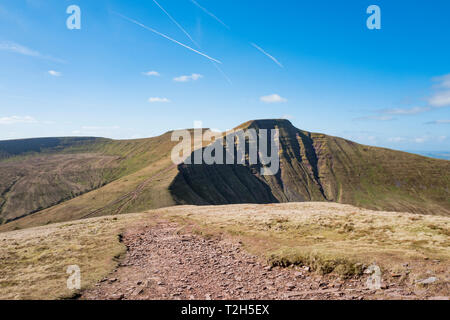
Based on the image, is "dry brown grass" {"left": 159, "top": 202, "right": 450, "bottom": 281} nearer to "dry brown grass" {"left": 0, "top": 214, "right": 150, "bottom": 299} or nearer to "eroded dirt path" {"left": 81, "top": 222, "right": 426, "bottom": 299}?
"eroded dirt path" {"left": 81, "top": 222, "right": 426, "bottom": 299}

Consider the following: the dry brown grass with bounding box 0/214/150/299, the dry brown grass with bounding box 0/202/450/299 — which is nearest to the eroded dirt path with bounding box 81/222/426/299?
the dry brown grass with bounding box 0/202/450/299

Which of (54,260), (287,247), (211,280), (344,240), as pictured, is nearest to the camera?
(211,280)

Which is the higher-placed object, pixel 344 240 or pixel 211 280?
pixel 344 240

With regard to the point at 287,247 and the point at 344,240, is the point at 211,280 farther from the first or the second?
the point at 344,240

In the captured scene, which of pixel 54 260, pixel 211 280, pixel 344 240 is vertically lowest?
pixel 54 260

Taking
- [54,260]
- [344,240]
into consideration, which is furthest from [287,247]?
[54,260]

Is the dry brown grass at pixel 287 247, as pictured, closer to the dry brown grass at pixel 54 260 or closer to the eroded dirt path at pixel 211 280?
the dry brown grass at pixel 54 260

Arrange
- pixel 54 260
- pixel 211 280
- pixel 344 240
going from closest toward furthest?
pixel 211 280 < pixel 54 260 < pixel 344 240
